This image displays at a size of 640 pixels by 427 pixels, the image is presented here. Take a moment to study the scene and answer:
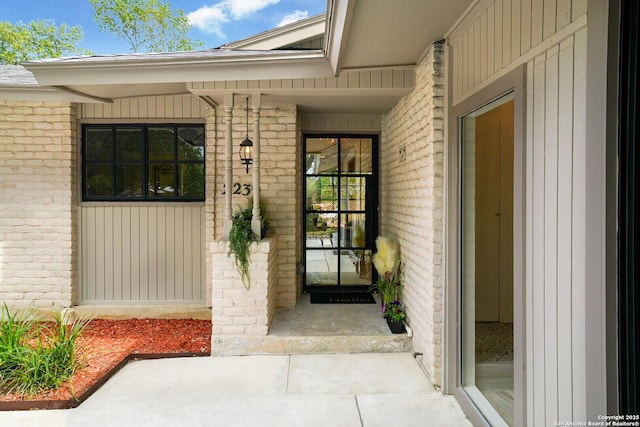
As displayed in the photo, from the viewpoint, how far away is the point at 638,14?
1327 millimetres

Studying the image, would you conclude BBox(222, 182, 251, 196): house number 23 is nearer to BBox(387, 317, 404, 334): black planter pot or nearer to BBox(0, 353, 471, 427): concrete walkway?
BBox(0, 353, 471, 427): concrete walkway

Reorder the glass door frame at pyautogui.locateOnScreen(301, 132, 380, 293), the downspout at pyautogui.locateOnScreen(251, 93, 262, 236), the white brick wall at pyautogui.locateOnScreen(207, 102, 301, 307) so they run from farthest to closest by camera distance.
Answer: the glass door frame at pyautogui.locateOnScreen(301, 132, 380, 293), the white brick wall at pyautogui.locateOnScreen(207, 102, 301, 307), the downspout at pyautogui.locateOnScreen(251, 93, 262, 236)

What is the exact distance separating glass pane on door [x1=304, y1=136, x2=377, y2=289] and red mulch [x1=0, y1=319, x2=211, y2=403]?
1595 millimetres

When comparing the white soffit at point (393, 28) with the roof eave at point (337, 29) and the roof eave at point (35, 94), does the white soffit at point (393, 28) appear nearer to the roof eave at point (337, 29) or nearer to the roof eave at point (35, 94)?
the roof eave at point (337, 29)

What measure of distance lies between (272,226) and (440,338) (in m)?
2.36

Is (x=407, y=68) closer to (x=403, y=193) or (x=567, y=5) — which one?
(x=403, y=193)

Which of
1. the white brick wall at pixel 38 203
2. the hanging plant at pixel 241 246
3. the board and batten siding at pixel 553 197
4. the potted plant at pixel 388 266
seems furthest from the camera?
the white brick wall at pixel 38 203

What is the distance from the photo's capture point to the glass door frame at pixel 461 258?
2.07 meters

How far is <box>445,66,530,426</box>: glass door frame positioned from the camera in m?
2.07

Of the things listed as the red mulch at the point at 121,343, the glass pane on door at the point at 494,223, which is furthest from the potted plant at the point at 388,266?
the red mulch at the point at 121,343

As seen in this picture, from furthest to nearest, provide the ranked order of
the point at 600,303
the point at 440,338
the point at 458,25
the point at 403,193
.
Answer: the point at 403,193 → the point at 440,338 → the point at 458,25 → the point at 600,303

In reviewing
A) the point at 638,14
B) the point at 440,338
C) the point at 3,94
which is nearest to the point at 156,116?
the point at 3,94

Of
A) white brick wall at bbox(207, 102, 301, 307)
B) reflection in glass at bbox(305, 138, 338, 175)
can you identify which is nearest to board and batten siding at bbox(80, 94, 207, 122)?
white brick wall at bbox(207, 102, 301, 307)

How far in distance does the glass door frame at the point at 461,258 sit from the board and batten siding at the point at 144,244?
122 inches
